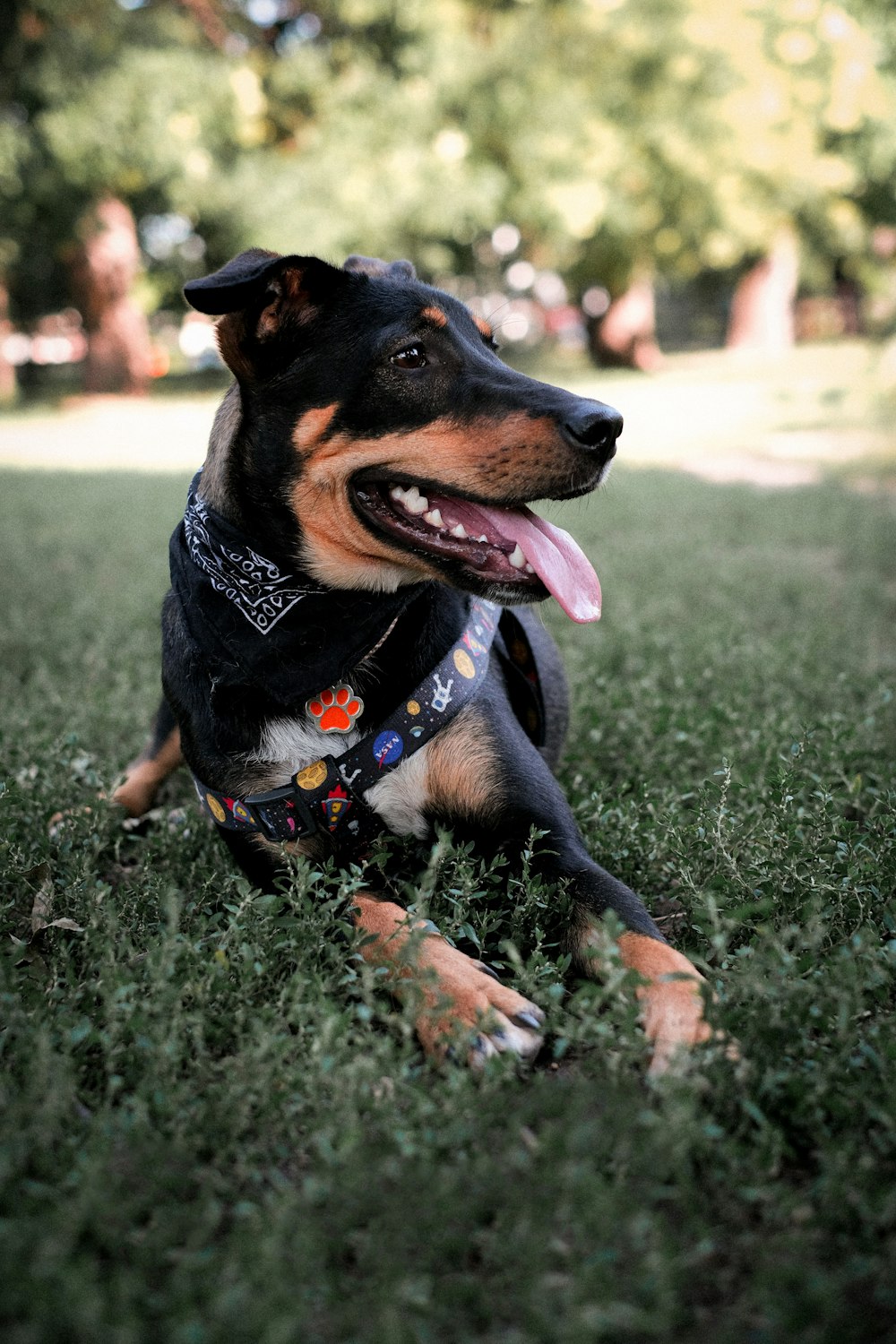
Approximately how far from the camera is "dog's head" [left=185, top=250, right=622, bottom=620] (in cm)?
289

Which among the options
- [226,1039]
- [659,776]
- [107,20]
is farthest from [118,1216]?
[107,20]

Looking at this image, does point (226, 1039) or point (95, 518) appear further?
point (95, 518)

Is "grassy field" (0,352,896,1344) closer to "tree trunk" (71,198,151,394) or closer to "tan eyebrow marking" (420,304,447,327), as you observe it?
"tan eyebrow marking" (420,304,447,327)

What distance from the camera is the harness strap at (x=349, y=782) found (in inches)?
118

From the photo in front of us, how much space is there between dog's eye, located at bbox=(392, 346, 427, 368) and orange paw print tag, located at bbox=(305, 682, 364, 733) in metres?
0.94

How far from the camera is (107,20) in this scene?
20.3 m

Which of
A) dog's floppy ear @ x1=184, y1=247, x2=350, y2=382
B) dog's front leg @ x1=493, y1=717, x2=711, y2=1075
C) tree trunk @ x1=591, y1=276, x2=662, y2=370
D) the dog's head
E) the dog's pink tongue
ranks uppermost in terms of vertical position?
dog's floppy ear @ x1=184, y1=247, x2=350, y2=382

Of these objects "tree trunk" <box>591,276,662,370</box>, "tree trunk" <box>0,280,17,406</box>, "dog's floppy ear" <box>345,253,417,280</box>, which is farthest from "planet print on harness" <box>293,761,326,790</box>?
"tree trunk" <box>591,276,662,370</box>

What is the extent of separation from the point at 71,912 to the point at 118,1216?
1290 mm

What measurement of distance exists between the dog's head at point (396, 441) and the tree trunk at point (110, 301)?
23624 millimetres

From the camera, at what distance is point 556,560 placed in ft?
9.96

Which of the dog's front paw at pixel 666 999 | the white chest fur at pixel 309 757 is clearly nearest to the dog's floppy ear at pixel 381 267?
the white chest fur at pixel 309 757

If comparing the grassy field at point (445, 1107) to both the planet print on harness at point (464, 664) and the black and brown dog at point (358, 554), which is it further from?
the planet print on harness at point (464, 664)

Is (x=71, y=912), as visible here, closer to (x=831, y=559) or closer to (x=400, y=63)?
(x=831, y=559)
